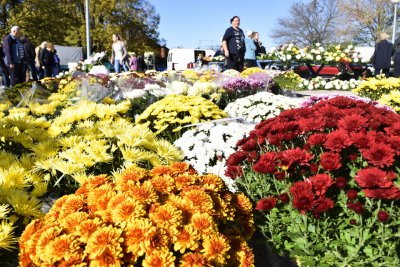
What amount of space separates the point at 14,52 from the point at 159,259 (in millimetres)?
10520

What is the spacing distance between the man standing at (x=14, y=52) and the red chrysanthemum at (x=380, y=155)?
10453mm

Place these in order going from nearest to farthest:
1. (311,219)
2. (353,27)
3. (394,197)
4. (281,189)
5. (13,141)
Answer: (394,197), (311,219), (281,189), (13,141), (353,27)

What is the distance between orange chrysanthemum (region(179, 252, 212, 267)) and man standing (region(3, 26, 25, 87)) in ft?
34.2

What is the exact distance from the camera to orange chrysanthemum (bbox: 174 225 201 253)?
151 centimetres

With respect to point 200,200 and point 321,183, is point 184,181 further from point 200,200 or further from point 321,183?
point 321,183

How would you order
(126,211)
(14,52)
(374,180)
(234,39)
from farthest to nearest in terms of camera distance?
(14,52)
(234,39)
(374,180)
(126,211)

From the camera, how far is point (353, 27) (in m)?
40.8

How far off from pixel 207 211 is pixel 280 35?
154 feet

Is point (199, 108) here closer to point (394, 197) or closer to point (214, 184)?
Result: point (214, 184)

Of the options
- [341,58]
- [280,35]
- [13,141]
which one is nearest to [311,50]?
[341,58]

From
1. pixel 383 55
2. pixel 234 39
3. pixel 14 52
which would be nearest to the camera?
pixel 234 39

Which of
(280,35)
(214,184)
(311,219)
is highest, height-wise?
(280,35)

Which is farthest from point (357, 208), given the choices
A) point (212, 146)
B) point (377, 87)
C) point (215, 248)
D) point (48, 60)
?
point (48, 60)

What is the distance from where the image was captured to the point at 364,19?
1551 inches
